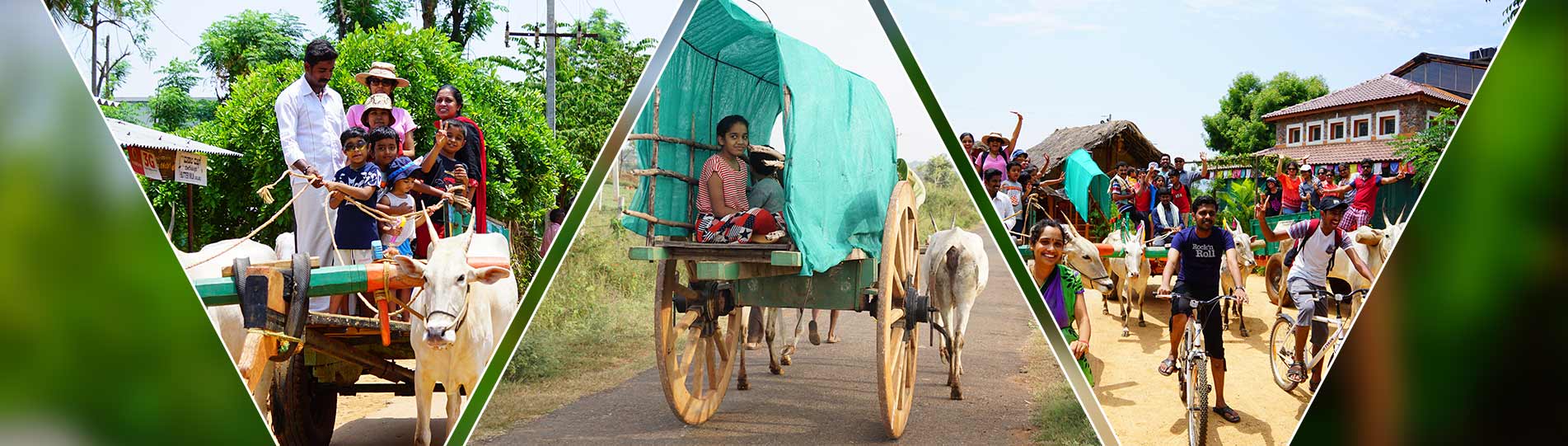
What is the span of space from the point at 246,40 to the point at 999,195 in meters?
2.63

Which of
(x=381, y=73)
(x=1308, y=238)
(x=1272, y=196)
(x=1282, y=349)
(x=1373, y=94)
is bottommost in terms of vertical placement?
(x=1282, y=349)

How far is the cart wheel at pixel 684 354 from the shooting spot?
187 inches

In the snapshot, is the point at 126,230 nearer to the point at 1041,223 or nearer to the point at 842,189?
the point at 1041,223

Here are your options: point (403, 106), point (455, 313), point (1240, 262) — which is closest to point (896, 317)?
point (1240, 262)

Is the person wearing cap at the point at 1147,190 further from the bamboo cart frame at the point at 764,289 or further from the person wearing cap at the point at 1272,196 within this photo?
the bamboo cart frame at the point at 764,289

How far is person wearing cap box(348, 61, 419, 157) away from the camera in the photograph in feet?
10.5

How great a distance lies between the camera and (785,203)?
13.0 feet

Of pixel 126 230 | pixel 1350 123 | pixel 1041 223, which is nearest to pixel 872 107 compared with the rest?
pixel 1041 223

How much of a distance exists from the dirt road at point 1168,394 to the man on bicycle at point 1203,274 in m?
0.11

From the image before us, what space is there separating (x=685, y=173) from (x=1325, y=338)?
3.01 m

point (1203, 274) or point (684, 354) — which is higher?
point (1203, 274)

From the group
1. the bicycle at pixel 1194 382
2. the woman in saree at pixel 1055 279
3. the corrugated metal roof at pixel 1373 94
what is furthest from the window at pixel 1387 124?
the woman in saree at pixel 1055 279

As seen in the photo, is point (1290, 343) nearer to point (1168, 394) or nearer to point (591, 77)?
point (1168, 394)

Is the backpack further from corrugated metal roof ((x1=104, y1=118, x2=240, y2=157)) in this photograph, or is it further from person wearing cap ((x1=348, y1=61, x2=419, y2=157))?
corrugated metal roof ((x1=104, y1=118, x2=240, y2=157))
